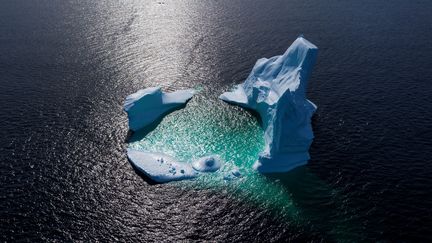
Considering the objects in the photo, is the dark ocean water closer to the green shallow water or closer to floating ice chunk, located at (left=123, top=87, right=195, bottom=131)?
the green shallow water

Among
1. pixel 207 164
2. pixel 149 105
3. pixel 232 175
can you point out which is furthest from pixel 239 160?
pixel 149 105

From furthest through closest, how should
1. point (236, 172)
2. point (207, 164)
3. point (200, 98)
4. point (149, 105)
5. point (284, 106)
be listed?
point (200, 98)
point (149, 105)
point (284, 106)
point (207, 164)
point (236, 172)

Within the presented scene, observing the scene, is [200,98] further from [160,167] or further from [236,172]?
[236,172]

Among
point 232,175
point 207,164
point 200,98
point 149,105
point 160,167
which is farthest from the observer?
point 200,98

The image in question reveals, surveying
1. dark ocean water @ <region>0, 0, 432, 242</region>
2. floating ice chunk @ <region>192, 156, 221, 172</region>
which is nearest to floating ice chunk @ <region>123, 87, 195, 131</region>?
dark ocean water @ <region>0, 0, 432, 242</region>

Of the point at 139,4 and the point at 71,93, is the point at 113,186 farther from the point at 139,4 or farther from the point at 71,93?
the point at 139,4

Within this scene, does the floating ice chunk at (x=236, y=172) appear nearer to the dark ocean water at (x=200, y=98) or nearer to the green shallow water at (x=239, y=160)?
the green shallow water at (x=239, y=160)

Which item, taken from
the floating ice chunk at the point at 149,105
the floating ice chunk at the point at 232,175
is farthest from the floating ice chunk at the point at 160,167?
the floating ice chunk at the point at 149,105
